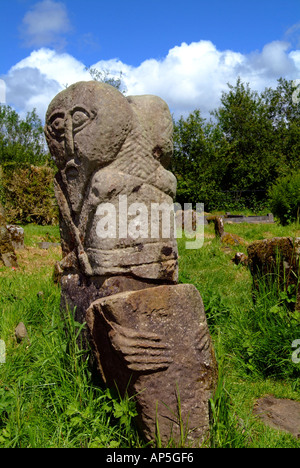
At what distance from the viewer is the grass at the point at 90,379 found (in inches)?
94.1

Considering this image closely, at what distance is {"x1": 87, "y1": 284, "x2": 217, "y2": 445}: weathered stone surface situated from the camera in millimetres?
2332

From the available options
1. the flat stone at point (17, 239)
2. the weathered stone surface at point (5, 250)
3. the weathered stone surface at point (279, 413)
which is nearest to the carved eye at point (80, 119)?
the weathered stone surface at point (279, 413)

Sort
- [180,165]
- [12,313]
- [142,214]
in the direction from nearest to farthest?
[142,214] → [12,313] → [180,165]

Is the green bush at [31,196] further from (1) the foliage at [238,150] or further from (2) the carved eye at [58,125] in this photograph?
(2) the carved eye at [58,125]

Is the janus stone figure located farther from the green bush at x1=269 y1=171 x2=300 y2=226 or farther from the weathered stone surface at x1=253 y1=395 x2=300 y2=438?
the green bush at x1=269 y1=171 x2=300 y2=226

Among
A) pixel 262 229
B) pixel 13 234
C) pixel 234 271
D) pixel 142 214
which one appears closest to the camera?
pixel 142 214

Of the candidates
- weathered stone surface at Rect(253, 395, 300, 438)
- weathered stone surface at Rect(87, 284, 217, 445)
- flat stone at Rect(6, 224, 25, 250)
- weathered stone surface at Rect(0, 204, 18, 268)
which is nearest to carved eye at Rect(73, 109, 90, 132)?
weathered stone surface at Rect(87, 284, 217, 445)

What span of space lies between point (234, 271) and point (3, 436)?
4.77m

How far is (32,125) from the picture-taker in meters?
36.4

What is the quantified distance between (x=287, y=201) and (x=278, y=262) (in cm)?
911
